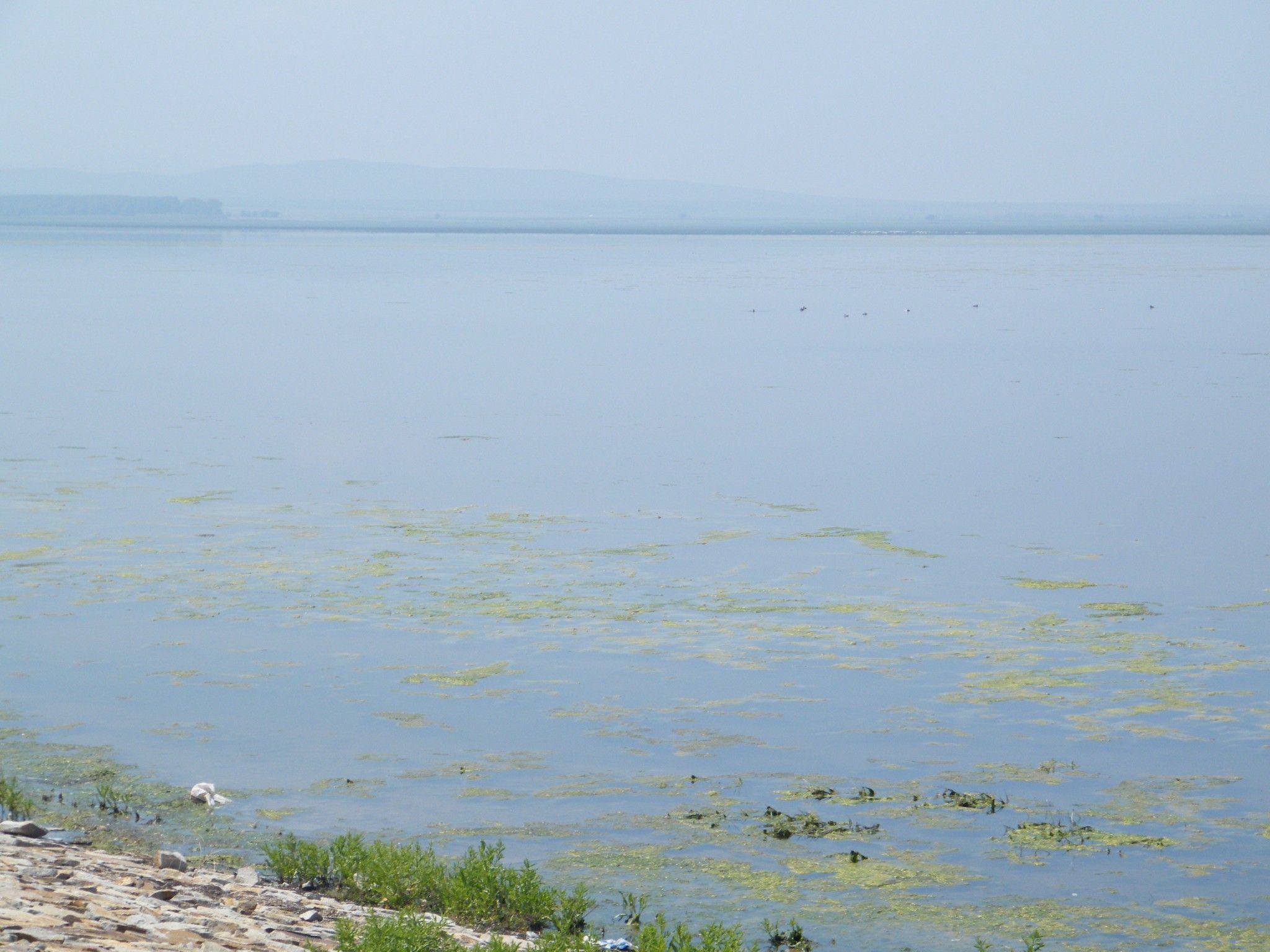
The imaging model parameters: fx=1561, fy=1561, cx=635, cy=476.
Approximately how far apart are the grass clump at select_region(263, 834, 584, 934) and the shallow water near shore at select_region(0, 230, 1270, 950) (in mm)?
636

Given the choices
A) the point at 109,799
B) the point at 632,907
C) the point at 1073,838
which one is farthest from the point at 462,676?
the point at 1073,838

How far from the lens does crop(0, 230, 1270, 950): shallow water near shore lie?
12.0 metres

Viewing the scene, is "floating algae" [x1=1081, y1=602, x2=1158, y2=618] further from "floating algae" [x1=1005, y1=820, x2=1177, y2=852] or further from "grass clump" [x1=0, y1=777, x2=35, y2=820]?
"grass clump" [x1=0, y1=777, x2=35, y2=820]

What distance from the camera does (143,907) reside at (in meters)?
9.38

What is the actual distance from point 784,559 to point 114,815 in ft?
34.7

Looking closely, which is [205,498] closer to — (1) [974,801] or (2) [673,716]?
(2) [673,716]

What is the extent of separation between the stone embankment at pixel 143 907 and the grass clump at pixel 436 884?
0.67ft

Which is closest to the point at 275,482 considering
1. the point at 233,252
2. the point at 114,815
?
the point at 114,815

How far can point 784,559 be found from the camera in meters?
20.8

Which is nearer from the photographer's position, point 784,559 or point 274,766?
point 274,766

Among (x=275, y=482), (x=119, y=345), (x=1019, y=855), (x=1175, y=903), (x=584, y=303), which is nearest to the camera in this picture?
(x=1175, y=903)

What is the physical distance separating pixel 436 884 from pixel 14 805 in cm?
383

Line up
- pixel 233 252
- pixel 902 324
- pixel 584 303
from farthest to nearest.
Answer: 1. pixel 233 252
2. pixel 584 303
3. pixel 902 324

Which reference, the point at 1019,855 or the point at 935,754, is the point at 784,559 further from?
the point at 1019,855
